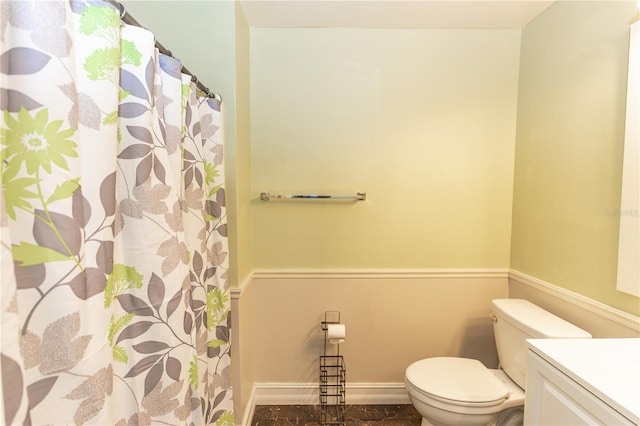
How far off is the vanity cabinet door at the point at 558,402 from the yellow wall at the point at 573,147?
514 millimetres

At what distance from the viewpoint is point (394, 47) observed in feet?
6.10

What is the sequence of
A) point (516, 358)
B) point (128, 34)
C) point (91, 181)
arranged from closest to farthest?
point (91, 181), point (128, 34), point (516, 358)

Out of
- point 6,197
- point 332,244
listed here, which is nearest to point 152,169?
point 6,197

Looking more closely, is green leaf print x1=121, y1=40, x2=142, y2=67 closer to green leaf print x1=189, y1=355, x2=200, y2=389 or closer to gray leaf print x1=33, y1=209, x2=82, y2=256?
gray leaf print x1=33, y1=209, x2=82, y2=256

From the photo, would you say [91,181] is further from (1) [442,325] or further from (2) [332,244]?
(1) [442,325]

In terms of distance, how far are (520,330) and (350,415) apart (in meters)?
1.10

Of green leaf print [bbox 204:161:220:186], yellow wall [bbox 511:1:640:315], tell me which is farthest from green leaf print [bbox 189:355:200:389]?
yellow wall [bbox 511:1:640:315]

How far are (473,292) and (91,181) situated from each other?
6.67ft

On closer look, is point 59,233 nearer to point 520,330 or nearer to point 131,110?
point 131,110

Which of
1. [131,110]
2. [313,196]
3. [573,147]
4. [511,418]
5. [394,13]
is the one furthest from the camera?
[313,196]

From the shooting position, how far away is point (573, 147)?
4.77 ft

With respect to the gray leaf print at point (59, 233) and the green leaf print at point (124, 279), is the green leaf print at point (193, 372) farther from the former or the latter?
the gray leaf print at point (59, 233)

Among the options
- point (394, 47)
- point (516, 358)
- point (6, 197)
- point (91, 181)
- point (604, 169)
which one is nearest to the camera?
point (6, 197)

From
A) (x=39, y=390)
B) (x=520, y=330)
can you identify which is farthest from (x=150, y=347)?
(x=520, y=330)
